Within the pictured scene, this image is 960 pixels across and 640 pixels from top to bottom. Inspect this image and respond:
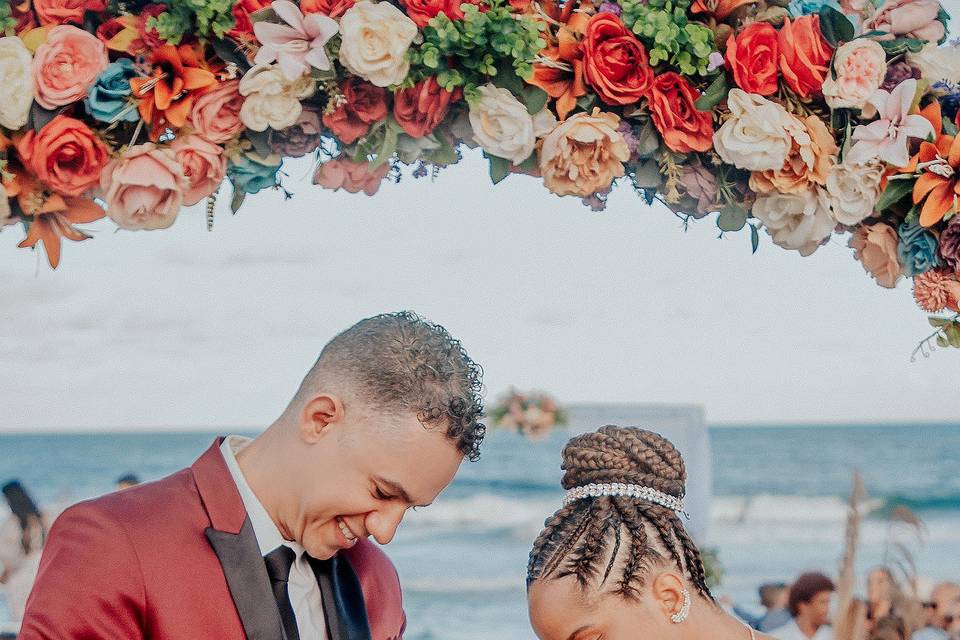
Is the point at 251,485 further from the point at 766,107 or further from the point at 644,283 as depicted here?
the point at 644,283

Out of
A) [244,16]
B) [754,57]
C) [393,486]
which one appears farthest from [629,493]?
[244,16]

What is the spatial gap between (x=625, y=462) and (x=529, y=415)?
192 inches

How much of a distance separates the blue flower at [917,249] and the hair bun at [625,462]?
2.46 feet

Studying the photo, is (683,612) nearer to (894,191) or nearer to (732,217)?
(732,217)

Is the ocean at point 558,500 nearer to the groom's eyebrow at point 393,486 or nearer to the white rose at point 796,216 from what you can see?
the white rose at point 796,216

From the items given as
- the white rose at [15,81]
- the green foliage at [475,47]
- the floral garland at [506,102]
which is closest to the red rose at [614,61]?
the floral garland at [506,102]

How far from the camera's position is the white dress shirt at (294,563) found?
2477mm

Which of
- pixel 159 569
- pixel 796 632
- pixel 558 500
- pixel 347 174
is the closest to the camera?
pixel 159 569

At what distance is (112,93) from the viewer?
100 inches

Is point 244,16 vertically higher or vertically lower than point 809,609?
higher

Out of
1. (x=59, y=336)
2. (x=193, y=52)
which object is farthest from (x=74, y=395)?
(x=193, y=52)

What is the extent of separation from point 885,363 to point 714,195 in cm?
1880

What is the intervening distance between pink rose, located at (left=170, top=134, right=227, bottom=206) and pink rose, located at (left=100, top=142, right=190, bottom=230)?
0.08 feet

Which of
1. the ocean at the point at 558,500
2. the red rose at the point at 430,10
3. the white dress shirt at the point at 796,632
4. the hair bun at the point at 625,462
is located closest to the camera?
the hair bun at the point at 625,462
